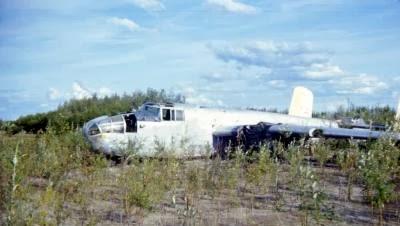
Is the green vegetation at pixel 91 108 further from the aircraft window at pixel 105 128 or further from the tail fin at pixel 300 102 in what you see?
the aircraft window at pixel 105 128

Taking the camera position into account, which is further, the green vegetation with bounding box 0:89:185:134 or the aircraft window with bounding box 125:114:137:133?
the green vegetation with bounding box 0:89:185:134

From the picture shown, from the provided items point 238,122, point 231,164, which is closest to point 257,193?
point 231,164

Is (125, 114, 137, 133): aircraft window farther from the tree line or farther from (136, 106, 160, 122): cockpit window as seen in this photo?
the tree line

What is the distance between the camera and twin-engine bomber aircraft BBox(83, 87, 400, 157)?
15.1 meters

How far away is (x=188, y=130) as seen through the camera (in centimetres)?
1694

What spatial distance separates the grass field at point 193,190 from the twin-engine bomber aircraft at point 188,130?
216 cm

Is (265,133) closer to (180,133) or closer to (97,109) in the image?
(180,133)

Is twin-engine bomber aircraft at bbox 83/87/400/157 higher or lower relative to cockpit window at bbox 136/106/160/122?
lower

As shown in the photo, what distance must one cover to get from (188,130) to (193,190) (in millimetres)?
6963

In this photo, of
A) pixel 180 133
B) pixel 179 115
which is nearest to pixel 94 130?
pixel 180 133

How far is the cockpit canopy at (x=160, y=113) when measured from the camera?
16.3 meters

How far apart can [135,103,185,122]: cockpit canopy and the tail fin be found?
447 inches

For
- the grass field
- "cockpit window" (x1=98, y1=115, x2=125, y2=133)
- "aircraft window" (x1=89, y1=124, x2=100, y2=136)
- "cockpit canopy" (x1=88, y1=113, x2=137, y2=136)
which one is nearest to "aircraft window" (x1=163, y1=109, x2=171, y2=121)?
"cockpit canopy" (x1=88, y1=113, x2=137, y2=136)

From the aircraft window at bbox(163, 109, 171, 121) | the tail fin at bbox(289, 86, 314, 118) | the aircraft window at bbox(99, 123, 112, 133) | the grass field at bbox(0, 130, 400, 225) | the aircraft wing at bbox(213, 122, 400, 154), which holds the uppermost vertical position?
the tail fin at bbox(289, 86, 314, 118)
